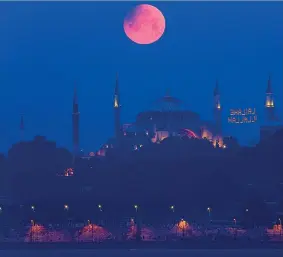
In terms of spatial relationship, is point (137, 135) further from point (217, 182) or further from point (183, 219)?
point (183, 219)

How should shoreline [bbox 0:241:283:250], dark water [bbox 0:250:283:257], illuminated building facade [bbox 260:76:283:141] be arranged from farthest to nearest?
illuminated building facade [bbox 260:76:283:141] → shoreline [bbox 0:241:283:250] → dark water [bbox 0:250:283:257]

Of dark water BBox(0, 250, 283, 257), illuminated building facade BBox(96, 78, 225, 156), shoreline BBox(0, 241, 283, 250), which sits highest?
illuminated building facade BBox(96, 78, 225, 156)

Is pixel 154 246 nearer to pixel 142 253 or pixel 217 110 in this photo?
pixel 142 253

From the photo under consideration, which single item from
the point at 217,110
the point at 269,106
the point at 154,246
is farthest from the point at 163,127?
the point at 154,246

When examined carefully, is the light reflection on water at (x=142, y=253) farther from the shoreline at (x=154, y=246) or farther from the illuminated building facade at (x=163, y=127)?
the illuminated building facade at (x=163, y=127)

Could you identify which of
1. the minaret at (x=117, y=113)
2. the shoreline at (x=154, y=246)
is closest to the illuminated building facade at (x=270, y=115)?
the minaret at (x=117, y=113)

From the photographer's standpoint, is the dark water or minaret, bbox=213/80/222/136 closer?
the dark water

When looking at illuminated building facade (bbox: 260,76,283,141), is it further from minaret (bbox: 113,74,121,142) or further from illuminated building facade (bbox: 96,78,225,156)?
minaret (bbox: 113,74,121,142)

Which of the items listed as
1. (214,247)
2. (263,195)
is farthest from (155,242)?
(263,195)

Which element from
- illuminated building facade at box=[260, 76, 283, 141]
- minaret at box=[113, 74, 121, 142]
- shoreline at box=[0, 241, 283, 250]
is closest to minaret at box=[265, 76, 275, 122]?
illuminated building facade at box=[260, 76, 283, 141]
